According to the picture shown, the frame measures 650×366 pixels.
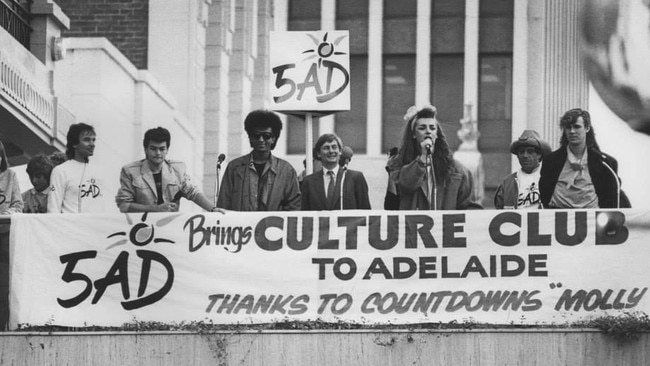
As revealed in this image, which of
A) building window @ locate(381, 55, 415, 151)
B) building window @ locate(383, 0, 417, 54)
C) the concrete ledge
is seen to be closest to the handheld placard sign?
the concrete ledge

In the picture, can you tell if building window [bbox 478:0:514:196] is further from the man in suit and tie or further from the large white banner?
the large white banner

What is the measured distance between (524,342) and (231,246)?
2.46 m

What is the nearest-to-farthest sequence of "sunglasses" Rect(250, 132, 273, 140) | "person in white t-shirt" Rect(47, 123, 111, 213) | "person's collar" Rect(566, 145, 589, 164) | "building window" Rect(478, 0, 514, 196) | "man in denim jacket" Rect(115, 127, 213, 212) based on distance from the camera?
"person's collar" Rect(566, 145, 589, 164)
"man in denim jacket" Rect(115, 127, 213, 212)
"sunglasses" Rect(250, 132, 273, 140)
"person in white t-shirt" Rect(47, 123, 111, 213)
"building window" Rect(478, 0, 514, 196)

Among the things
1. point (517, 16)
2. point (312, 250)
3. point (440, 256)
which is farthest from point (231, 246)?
point (517, 16)

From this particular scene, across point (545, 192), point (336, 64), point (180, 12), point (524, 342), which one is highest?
point (180, 12)

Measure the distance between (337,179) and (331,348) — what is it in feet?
5.94

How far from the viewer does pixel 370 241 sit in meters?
14.0

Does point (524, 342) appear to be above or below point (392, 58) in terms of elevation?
below

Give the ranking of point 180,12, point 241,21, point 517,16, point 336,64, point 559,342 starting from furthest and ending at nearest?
point 517,16, point 241,21, point 180,12, point 336,64, point 559,342

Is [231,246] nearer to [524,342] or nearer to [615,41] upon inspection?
[524,342]

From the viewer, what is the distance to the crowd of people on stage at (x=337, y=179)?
46.2 ft

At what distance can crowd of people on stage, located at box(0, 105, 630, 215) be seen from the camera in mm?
14094

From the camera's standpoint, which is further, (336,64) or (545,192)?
(336,64)

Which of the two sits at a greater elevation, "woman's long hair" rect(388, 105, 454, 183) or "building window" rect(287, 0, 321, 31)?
"building window" rect(287, 0, 321, 31)
